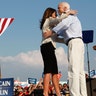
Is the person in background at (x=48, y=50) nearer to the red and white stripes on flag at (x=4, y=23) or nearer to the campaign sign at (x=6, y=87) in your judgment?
the campaign sign at (x=6, y=87)

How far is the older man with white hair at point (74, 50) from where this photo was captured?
3967 millimetres

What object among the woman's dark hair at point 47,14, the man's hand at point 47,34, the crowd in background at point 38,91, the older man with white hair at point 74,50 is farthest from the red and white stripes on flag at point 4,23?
the older man with white hair at point 74,50

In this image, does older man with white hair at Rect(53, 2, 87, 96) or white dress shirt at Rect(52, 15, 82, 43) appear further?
white dress shirt at Rect(52, 15, 82, 43)

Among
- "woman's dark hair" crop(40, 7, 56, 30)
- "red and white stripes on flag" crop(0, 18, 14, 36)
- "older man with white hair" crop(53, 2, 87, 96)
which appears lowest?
"older man with white hair" crop(53, 2, 87, 96)

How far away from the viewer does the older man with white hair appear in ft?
13.0

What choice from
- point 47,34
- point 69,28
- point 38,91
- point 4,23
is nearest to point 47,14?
point 47,34

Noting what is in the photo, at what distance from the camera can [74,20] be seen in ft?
13.7

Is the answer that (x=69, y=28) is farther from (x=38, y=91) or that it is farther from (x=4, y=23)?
(x=4, y=23)

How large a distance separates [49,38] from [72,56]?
2.66ft

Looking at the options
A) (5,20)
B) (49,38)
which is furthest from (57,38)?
(5,20)

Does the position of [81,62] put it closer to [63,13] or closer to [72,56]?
[72,56]

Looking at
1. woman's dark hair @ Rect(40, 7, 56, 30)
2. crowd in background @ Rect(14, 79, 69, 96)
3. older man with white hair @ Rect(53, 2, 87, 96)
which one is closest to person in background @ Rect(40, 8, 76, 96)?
woman's dark hair @ Rect(40, 7, 56, 30)

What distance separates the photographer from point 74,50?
402 cm

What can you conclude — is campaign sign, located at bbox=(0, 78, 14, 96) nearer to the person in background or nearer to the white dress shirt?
the person in background
